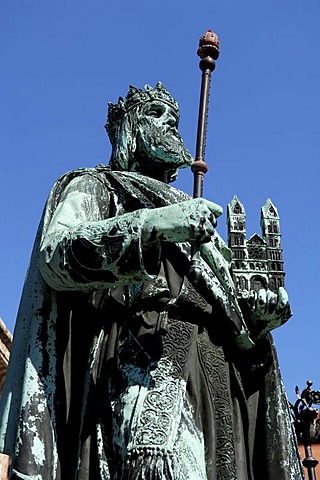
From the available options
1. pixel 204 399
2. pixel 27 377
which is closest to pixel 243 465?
pixel 204 399

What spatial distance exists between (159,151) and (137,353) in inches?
45.4

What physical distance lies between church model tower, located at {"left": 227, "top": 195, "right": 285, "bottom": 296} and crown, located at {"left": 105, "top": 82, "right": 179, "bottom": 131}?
74.7 metres

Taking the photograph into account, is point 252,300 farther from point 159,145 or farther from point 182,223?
point 159,145

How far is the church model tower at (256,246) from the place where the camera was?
262ft

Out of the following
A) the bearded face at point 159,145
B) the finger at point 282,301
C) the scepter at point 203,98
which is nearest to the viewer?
the finger at point 282,301

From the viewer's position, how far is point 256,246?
81.5m

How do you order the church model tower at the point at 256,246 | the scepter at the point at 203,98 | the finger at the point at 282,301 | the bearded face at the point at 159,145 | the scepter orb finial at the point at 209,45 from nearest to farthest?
the finger at the point at 282,301 < the bearded face at the point at 159,145 < the scepter at the point at 203,98 < the scepter orb finial at the point at 209,45 < the church model tower at the point at 256,246

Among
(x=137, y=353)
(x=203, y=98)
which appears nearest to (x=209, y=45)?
(x=203, y=98)

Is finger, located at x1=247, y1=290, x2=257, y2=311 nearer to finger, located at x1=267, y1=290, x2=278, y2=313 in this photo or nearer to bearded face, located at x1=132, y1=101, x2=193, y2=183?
finger, located at x1=267, y1=290, x2=278, y2=313

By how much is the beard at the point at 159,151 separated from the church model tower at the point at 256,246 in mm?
74761

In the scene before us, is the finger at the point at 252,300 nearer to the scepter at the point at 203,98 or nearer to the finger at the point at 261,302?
the finger at the point at 261,302

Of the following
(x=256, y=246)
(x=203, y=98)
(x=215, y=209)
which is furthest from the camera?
(x=256, y=246)

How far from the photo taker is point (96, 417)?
318 centimetres

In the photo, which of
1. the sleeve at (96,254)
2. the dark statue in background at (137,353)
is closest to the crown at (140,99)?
the dark statue in background at (137,353)
